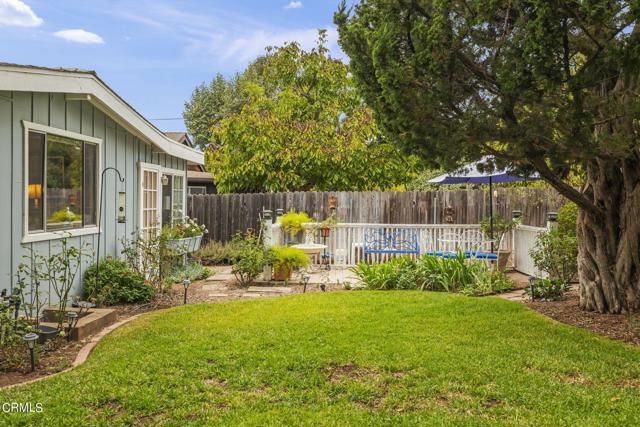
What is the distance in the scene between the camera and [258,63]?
106 feet

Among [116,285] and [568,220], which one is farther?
[568,220]

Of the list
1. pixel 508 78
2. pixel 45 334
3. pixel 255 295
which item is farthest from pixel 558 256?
pixel 45 334

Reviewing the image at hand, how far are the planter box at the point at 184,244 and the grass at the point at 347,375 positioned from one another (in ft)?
9.87

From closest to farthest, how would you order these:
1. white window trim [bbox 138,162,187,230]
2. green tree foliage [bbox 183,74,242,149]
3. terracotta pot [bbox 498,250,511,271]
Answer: white window trim [bbox 138,162,187,230] → terracotta pot [bbox 498,250,511,271] → green tree foliage [bbox 183,74,242,149]

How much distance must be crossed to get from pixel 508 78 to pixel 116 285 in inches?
219

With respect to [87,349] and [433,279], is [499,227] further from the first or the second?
[87,349]

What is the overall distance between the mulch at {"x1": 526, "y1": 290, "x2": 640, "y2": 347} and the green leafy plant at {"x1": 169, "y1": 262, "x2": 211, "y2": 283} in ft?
18.6

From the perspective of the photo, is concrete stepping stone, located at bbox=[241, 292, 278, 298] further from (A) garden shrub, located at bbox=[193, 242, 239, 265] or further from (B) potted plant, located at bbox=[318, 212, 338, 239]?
(A) garden shrub, located at bbox=[193, 242, 239, 265]

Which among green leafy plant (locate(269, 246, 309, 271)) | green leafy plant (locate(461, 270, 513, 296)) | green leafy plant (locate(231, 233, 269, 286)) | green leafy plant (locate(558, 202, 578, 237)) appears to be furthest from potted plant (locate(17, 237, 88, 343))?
green leafy plant (locate(558, 202, 578, 237))

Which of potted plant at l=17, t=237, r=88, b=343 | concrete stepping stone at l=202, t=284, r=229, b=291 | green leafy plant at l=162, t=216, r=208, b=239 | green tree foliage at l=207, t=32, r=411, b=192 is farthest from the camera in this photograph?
green tree foliage at l=207, t=32, r=411, b=192

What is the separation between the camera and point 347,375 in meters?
3.91

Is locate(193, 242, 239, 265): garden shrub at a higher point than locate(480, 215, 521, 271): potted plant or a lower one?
lower

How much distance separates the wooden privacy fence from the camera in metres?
12.5

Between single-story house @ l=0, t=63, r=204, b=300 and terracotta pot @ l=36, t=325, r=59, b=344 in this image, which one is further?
single-story house @ l=0, t=63, r=204, b=300
